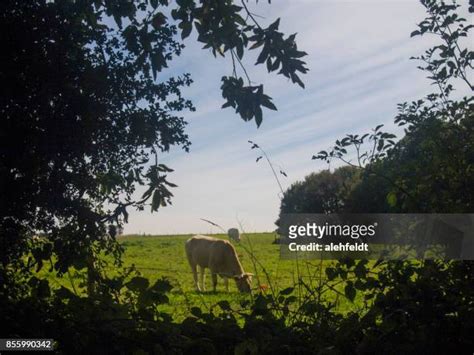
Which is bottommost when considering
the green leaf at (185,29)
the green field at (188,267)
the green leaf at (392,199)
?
the green field at (188,267)

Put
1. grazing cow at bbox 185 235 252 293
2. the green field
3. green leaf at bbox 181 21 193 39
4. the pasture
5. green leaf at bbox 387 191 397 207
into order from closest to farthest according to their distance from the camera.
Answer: green leaf at bbox 181 21 193 39 < green leaf at bbox 387 191 397 207 < the green field < the pasture < grazing cow at bbox 185 235 252 293

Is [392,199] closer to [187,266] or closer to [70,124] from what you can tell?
[70,124]

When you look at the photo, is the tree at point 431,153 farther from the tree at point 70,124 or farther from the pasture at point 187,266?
the pasture at point 187,266

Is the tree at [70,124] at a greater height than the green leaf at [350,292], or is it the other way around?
the tree at [70,124]

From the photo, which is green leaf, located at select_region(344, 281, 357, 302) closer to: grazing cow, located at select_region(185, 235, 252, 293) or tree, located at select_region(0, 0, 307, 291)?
tree, located at select_region(0, 0, 307, 291)

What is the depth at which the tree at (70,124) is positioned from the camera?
4590 mm

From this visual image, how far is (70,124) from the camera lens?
487cm

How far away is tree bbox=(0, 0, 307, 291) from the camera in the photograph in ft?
15.1

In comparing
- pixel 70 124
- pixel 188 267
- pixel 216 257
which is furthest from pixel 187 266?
pixel 70 124

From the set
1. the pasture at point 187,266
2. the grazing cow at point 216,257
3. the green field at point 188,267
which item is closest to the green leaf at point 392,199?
the green field at point 188,267

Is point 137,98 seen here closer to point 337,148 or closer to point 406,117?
point 337,148

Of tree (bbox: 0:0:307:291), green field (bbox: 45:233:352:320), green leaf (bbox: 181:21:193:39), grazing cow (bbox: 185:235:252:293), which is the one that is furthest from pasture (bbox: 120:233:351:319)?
green leaf (bbox: 181:21:193:39)

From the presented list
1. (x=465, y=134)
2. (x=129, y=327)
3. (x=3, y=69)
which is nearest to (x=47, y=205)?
(x=3, y=69)

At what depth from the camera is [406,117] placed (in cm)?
488
